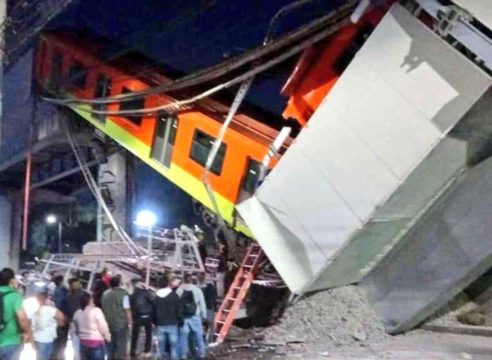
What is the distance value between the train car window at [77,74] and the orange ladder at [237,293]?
5827 mm

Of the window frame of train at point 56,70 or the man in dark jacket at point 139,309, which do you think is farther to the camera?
the window frame of train at point 56,70

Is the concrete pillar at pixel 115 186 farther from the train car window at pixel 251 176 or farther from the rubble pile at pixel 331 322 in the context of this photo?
the rubble pile at pixel 331 322

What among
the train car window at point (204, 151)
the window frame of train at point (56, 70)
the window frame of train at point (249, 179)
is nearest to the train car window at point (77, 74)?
the window frame of train at point (56, 70)

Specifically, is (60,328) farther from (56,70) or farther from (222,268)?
(56,70)

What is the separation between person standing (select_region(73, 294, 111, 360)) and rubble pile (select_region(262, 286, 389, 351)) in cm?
350

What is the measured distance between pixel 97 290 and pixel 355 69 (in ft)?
14.8

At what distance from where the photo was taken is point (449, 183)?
8.53m

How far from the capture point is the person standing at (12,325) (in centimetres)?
552

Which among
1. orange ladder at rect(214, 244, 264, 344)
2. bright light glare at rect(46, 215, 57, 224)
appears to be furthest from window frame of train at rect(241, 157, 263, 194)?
bright light glare at rect(46, 215, 57, 224)

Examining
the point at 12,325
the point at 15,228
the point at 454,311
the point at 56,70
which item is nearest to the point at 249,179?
the point at 454,311

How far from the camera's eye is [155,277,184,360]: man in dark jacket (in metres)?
7.63

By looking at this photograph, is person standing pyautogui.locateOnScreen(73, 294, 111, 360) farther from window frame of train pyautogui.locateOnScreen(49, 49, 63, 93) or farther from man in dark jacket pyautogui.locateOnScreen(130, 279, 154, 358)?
window frame of train pyautogui.locateOnScreen(49, 49, 63, 93)

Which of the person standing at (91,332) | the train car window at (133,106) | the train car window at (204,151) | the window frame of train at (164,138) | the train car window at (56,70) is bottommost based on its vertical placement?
the person standing at (91,332)

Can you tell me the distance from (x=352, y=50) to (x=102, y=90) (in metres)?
6.41
